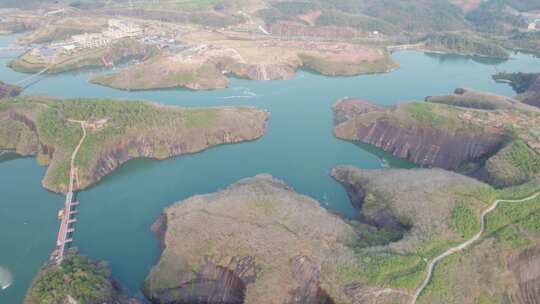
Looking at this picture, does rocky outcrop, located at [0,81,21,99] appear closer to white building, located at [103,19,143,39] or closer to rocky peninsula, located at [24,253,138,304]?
white building, located at [103,19,143,39]

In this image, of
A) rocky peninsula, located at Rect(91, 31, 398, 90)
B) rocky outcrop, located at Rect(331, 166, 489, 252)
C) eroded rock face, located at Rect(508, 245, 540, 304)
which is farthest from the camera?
rocky peninsula, located at Rect(91, 31, 398, 90)

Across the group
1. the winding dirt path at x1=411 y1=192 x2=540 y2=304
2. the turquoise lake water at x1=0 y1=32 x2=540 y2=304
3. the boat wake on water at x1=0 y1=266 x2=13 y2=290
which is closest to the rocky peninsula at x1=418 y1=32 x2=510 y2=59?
the turquoise lake water at x1=0 y1=32 x2=540 y2=304

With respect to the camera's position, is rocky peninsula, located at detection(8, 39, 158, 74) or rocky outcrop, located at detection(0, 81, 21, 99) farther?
rocky peninsula, located at detection(8, 39, 158, 74)

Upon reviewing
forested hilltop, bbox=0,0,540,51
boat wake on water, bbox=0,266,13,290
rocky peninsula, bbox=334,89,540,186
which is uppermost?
forested hilltop, bbox=0,0,540,51

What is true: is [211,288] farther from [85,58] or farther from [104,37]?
[104,37]

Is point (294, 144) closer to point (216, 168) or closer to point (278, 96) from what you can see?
point (216, 168)

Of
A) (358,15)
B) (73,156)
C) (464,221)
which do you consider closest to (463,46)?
(358,15)
